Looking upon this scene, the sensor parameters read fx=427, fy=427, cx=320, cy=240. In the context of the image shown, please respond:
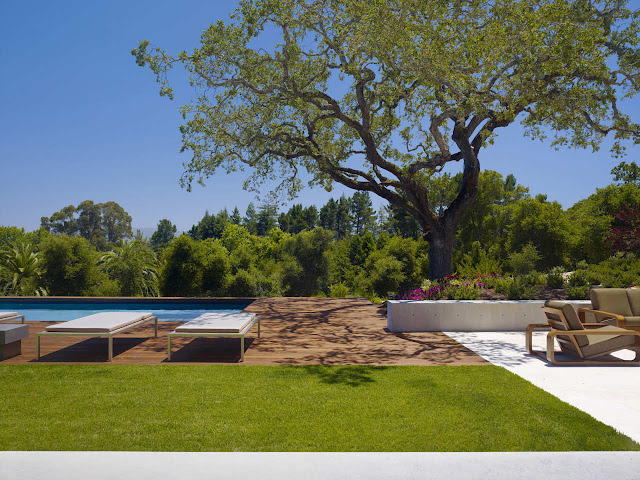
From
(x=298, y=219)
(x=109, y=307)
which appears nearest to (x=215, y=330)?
(x=109, y=307)

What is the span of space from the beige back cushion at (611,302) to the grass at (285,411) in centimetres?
274

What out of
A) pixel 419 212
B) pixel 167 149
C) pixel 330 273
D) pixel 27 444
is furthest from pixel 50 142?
pixel 27 444

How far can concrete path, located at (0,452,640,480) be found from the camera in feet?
8.80

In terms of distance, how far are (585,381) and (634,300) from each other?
2.80 meters

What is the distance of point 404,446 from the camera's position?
3.16 m

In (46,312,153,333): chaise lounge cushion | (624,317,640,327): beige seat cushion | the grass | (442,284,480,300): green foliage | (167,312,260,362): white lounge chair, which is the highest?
(442,284,480,300): green foliage

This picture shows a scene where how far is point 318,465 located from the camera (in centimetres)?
280

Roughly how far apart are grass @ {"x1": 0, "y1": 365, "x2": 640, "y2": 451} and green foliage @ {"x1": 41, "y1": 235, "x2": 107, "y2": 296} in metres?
10.5

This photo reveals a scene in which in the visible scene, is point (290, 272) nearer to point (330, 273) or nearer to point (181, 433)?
point (330, 273)

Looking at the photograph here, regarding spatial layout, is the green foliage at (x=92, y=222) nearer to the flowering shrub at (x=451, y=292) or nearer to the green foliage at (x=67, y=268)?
the green foliage at (x=67, y=268)

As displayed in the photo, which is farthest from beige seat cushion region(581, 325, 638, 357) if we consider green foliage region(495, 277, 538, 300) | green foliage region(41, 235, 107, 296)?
green foliage region(41, 235, 107, 296)

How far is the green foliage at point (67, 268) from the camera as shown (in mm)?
14820

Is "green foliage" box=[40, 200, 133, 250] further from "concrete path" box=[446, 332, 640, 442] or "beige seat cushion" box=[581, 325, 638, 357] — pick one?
"beige seat cushion" box=[581, 325, 638, 357]

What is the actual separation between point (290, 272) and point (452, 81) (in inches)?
461
